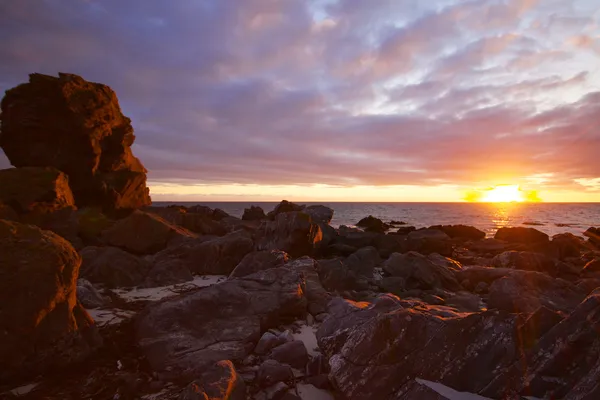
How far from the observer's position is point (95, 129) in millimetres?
29094

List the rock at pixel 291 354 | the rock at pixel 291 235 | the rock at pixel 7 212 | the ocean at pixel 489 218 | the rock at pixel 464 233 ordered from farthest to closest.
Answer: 1. the ocean at pixel 489 218
2. the rock at pixel 464 233
3. the rock at pixel 7 212
4. the rock at pixel 291 235
5. the rock at pixel 291 354

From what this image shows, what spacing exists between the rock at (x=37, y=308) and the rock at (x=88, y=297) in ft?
6.86

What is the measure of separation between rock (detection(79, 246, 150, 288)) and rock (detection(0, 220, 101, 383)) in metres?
4.16

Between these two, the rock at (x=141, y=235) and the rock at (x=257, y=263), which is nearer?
the rock at (x=257, y=263)

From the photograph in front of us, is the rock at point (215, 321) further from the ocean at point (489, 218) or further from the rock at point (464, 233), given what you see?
the ocean at point (489, 218)

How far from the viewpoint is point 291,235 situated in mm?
14766

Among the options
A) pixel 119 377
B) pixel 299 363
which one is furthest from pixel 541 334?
pixel 119 377

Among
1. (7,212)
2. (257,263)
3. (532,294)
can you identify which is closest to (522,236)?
(532,294)

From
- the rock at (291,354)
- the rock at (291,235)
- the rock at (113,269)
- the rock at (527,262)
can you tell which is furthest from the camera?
the rock at (291,235)

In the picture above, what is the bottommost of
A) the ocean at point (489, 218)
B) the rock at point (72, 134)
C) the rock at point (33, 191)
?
the ocean at point (489, 218)

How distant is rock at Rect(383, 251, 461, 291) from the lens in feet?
34.6

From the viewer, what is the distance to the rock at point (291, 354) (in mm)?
4734

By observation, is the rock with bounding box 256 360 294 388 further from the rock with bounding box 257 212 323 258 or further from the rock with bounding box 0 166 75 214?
the rock with bounding box 0 166 75 214

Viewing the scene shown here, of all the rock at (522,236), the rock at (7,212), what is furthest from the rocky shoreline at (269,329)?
the rock at (522,236)
